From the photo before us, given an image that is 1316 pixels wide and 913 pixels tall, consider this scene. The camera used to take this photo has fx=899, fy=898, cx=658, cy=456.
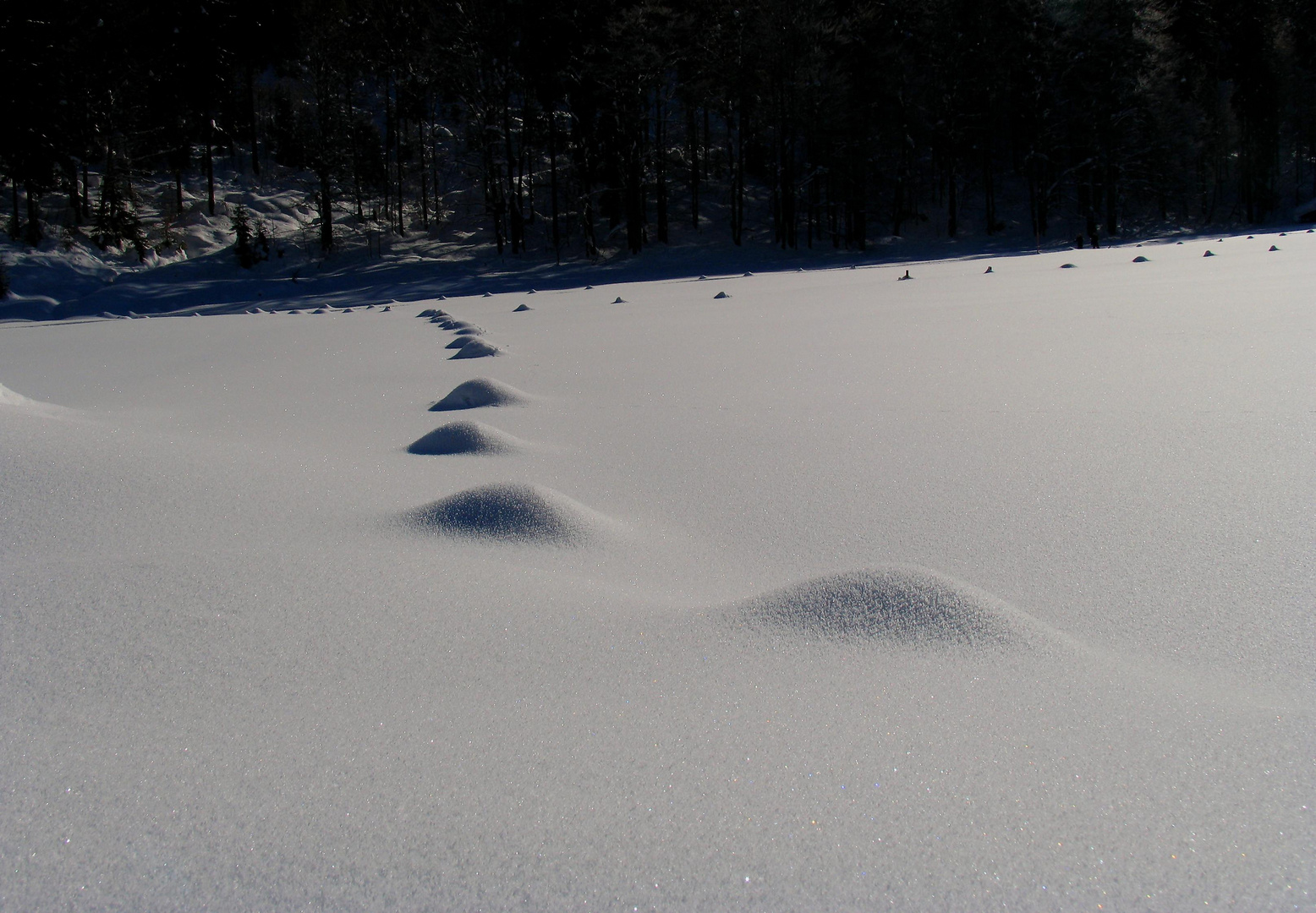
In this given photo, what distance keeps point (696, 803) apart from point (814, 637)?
0.37m

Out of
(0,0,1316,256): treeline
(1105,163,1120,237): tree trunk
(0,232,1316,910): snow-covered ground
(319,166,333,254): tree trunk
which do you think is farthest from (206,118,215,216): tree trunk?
(0,232,1316,910): snow-covered ground

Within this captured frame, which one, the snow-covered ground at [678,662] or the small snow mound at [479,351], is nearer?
the snow-covered ground at [678,662]

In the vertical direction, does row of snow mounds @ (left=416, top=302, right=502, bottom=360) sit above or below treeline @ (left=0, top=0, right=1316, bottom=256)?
below

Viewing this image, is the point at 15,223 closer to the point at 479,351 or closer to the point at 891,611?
the point at 479,351

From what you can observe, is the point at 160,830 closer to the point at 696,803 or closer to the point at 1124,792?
the point at 696,803

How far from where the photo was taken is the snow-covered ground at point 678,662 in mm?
778

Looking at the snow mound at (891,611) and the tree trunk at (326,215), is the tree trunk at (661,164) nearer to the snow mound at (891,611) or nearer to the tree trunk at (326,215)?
the tree trunk at (326,215)

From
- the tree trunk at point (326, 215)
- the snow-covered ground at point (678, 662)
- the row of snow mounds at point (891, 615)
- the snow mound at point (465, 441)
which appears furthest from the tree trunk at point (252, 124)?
the row of snow mounds at point (891, 615)

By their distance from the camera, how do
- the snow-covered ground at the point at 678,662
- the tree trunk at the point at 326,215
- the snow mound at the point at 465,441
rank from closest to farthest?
the snow-covered ground at the point at 678,662, the snow mound at the point at 465,441, the tree trunk at the point at 326,215

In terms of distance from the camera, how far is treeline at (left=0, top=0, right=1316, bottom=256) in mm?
22297

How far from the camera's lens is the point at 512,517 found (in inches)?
65.8

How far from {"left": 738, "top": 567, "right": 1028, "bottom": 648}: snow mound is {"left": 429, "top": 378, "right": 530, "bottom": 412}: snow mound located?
1912 mm

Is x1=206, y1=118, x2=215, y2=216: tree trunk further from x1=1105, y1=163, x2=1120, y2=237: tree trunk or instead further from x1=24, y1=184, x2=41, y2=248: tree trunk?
x1=1105, y1=163, x2=1120, y2=237: tree trunk

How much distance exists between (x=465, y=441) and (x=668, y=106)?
3073 cm
